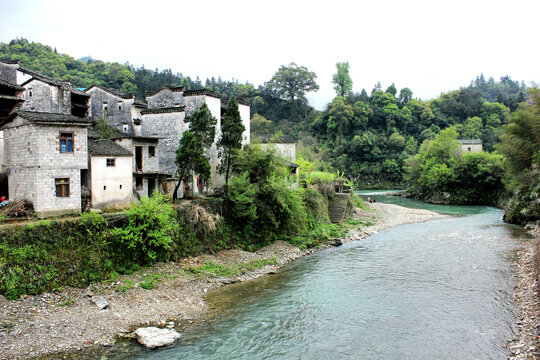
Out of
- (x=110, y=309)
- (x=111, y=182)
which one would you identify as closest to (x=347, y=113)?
(x=111, y=182)

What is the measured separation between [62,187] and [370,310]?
1578cm

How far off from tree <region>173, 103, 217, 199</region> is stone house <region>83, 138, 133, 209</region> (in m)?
3.03

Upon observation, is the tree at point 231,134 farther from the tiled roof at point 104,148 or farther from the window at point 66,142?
the window at point 66,142

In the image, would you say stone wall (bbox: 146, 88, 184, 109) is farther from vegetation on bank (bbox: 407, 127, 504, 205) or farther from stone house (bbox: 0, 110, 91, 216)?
vegetation on bank (bbox: 407, 127, 504, 205)

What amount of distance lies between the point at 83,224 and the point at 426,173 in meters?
52.6

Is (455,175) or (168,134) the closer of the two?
(168,134)

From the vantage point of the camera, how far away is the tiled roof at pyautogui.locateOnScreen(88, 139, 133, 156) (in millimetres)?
21172

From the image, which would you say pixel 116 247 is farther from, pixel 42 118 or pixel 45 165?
pixel 42 118

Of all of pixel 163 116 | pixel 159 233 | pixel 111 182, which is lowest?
pixel 159 233

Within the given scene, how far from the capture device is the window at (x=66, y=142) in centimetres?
1888

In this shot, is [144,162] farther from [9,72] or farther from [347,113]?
[347,113]

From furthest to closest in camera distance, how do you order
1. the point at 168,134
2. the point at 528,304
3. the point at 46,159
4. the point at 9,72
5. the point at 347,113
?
the point at 347,113, the point at 9,72, the point at 168,134, the point at 46,159, the point at 528,304

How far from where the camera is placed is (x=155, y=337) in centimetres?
1248

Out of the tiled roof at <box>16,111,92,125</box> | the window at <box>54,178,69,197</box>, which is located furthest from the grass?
the tiled roof at <box>16,111,92,125</box>
